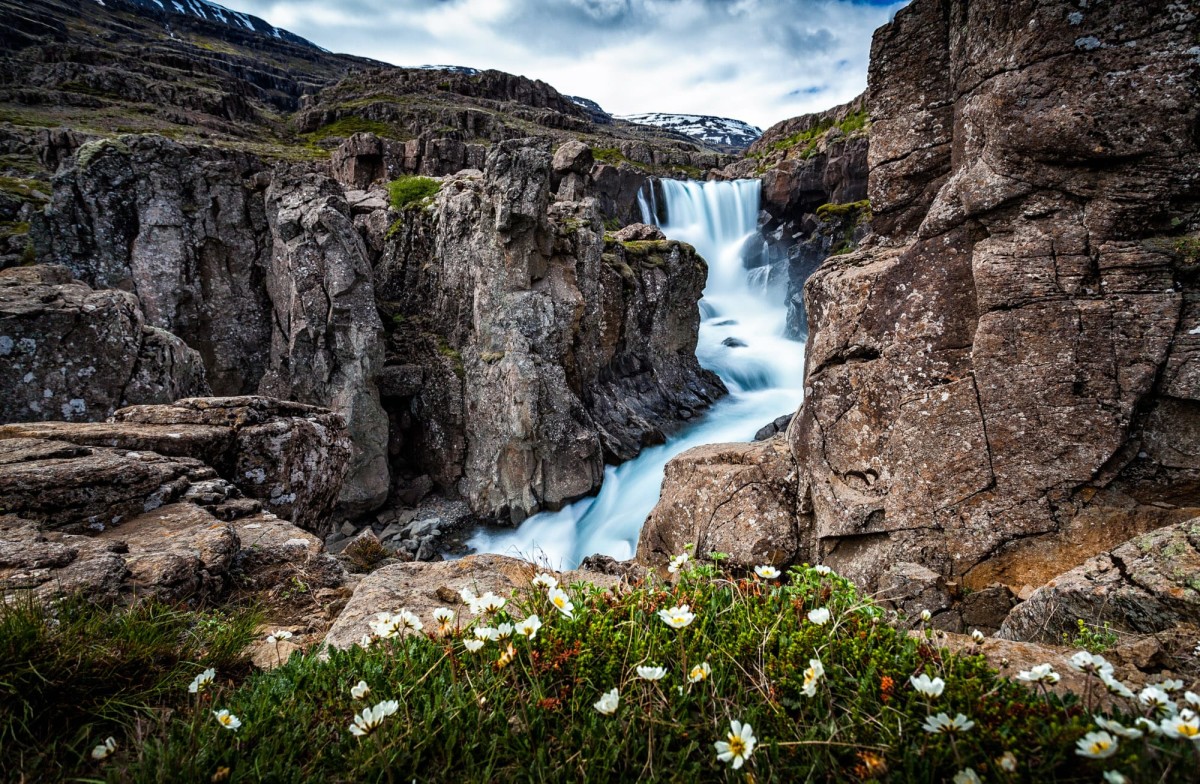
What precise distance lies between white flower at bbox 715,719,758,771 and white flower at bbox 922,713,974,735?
2.16 feet

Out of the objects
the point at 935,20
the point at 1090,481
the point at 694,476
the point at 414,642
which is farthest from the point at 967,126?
the point at 414,642

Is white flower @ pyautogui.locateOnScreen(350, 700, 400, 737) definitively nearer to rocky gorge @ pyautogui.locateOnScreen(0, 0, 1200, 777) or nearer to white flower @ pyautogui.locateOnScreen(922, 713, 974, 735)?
rocky gorge @ pyautogui.locateOnScreen(0, 0, 1200, 777)

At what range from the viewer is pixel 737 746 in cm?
204

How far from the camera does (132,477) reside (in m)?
6.11

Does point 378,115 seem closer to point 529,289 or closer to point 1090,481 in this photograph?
point 529,289

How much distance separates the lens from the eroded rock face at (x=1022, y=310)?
6492mm

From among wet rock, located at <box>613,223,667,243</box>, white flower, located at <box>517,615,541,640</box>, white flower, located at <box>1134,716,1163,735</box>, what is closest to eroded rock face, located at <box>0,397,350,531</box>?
white flower, located at <box>517,615,541,640</box>

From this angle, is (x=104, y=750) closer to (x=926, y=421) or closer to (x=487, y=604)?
(x=487, y=604)

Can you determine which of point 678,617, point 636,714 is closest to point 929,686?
point 678,617

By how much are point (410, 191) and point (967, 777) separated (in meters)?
31.4

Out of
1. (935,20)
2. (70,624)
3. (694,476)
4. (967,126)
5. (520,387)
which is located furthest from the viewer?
(520,387)

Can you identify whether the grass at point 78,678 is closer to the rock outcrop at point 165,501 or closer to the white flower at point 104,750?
A: the white flower at point 104,750

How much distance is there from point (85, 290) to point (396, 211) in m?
17.2

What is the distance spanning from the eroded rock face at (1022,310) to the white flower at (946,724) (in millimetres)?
6725
